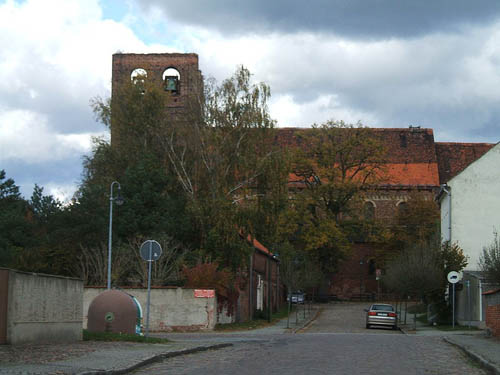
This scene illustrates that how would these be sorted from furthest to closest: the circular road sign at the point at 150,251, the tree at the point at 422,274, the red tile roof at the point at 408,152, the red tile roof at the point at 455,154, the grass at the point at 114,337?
the red tile roof at the point at 455,154
the red tile roof at the point at 408,152
the tree at the point at 422,274
the circular road sign at the point at 150,251
the grass at the point at 114,337

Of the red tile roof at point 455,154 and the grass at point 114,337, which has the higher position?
the red tile roof at point 455,154

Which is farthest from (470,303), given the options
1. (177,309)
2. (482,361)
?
(482,361)

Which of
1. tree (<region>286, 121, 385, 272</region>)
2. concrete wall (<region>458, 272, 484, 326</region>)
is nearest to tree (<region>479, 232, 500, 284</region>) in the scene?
concrete wall (<region>458, 272, 484, 326</region>)

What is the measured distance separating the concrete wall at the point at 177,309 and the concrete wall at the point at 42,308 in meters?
14.2

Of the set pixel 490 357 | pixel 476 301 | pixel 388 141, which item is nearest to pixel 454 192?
pixel 476 301

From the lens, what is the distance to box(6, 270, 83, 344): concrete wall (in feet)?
52.4

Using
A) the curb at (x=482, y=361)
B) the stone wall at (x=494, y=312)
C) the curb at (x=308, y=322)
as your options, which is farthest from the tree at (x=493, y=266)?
the curb at (x=308, y=322)

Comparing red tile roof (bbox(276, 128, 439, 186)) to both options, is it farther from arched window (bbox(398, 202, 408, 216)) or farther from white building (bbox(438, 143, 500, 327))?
white building (bbox(438, 143, 500, 327))

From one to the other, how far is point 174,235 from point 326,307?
25.8m

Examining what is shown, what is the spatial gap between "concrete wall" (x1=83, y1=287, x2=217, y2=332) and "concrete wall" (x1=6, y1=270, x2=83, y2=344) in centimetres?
1416

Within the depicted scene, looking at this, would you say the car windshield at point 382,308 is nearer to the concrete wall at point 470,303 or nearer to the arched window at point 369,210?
the concrete wall at point 470,303

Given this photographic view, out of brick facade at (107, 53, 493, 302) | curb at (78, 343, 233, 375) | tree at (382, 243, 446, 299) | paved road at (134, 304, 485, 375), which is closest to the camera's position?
curb at (78, 343, 233, 375)

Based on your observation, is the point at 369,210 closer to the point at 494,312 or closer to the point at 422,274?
the point at 422,274

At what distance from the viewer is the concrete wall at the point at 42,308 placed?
52.4 feet
